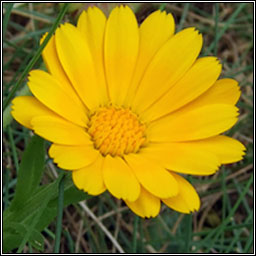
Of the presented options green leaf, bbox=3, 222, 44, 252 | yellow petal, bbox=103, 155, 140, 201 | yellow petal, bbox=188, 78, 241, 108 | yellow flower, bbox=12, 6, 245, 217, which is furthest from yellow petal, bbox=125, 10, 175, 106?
green leaf, bbox=3, 222, 44, 252

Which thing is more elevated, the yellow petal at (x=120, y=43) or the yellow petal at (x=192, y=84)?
the yellow petal at (x=120, y=43)

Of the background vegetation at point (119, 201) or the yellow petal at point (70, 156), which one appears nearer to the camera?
the yellow petal at point (70, 156)

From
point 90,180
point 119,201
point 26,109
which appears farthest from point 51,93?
point 119,201

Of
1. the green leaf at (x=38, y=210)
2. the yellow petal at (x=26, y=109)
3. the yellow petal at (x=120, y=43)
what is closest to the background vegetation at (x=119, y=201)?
the green leaf at (x=38, y=210)

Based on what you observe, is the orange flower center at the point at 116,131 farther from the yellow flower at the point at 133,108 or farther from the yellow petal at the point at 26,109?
the yellow petal at the point at 26,109

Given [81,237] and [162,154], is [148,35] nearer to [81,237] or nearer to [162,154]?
[162,154]
